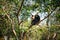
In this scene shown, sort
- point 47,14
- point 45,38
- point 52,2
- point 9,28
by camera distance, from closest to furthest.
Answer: point 52,2 < point 47,14 < point 9,28 < point 45,38

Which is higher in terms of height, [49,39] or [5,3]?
[5,3]

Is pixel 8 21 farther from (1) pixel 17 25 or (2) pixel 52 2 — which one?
(2) pixel 52 2

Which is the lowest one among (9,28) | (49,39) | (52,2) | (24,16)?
(49,39)

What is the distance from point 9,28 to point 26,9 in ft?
4.29

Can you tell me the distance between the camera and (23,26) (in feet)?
23.0

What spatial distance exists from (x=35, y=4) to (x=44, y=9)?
0.34 m

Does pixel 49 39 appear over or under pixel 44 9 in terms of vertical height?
under

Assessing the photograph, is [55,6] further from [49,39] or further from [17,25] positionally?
[49,39]

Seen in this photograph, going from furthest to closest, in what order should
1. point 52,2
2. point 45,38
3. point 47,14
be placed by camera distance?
point 45,38 → point 47,14 → point 52,2

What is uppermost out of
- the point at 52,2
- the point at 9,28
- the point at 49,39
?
the point at 52,2

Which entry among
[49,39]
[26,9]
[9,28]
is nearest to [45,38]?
[49,39]

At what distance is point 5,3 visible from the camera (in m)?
6.43

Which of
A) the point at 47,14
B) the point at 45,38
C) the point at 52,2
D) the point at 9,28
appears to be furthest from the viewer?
the point at 45,38

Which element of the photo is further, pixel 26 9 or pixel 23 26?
pixel 23 26
